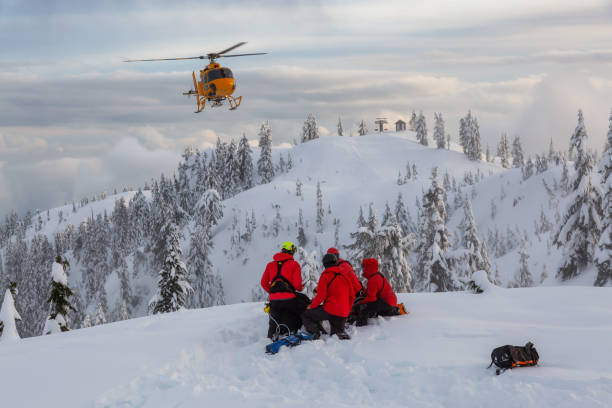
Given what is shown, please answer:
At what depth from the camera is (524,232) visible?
61312 millimetres

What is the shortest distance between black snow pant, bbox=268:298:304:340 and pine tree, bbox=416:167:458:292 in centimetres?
2184

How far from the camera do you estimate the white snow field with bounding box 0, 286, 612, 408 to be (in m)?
7.08

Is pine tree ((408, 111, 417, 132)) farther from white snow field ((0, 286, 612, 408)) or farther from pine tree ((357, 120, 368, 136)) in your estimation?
white snow field ((0, 286, 612, 408))

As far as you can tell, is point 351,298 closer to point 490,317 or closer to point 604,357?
point 490,317

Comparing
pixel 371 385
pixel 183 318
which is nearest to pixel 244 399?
pixel 371 385

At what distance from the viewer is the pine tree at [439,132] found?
123062mm

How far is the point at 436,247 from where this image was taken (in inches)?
1211

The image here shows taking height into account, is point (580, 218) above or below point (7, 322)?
above

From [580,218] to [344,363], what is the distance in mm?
25934

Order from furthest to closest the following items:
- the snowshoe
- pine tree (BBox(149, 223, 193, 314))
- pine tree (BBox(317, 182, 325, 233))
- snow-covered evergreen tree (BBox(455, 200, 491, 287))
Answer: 1. pine tree (BBox(317, 182, 325, 233))
2. snow-covered evergreen tree (BBox(455, 200, 491, 287))
3. pine tree (BBox(149, 223, 193, 314))
4. the snowshoe

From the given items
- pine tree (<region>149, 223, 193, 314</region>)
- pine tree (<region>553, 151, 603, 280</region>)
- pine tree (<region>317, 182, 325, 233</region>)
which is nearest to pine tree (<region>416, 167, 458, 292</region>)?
pine tree (<region>553, 151, 603, 280</region>)

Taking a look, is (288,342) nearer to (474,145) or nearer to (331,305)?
(331,305)

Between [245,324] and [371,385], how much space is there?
14.8 ft

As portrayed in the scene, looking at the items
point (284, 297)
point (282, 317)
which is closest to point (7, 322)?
point (282, 317)
